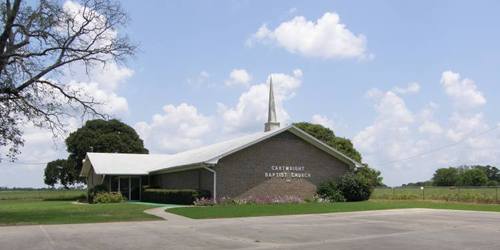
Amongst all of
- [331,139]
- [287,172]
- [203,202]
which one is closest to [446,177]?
[331,139]

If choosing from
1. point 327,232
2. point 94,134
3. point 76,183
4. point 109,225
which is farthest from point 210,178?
point 76,183

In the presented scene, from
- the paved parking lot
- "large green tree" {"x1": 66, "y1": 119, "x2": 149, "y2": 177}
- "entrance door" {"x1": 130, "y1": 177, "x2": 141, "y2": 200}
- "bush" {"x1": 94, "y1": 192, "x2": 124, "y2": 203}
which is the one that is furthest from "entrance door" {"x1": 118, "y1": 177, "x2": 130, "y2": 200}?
the paved parking lot

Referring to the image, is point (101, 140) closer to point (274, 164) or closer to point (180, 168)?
point (180, 168)

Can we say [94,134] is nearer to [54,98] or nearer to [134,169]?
[134,169]

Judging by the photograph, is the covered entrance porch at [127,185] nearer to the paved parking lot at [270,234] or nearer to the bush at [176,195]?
the bush at [176,195]

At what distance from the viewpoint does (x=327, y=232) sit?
1576 centimetres

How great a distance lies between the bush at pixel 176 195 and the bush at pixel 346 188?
764cm

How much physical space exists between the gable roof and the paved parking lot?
12286 millimetres

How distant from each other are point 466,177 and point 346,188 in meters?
78.9

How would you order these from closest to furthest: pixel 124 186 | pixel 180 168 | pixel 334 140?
pixel 180 168, pixel 124 186, pixel 334 140

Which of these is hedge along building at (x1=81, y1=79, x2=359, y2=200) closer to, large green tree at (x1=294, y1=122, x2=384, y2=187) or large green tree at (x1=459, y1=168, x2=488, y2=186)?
large green tree at (x1=294, y1=122, x2=384, y2=187)

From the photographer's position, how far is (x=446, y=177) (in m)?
114

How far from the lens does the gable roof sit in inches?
1286

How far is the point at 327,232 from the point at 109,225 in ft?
24.1
